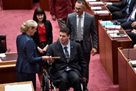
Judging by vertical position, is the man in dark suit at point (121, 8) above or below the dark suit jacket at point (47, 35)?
above

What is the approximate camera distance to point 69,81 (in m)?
5.41

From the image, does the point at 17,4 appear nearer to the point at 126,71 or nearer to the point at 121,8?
the point at 121,8

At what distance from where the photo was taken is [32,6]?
38.4 ft

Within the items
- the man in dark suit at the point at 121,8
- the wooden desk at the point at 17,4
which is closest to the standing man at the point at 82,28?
the man in dark suit at the point at 121,8

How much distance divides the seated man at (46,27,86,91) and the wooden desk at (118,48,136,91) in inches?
24.9

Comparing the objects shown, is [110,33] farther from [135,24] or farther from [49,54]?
[49,54]

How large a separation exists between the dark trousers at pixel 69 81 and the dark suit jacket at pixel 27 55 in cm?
39

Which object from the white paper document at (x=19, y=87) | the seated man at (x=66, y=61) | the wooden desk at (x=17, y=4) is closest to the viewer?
the white paper document at (x=19, y=87)

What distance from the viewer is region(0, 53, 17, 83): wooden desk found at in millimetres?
5898

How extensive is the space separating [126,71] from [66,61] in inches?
35.7

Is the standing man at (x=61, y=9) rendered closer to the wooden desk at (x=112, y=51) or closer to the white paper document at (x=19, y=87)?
the wooden desk at (x=112, y=51)

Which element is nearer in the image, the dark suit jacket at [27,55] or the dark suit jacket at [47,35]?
the dark suit jacket at [27,55]

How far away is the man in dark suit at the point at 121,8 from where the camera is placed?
8.06m

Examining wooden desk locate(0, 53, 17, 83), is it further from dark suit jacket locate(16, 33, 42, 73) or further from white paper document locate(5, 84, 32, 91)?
white paper document locate(5, 84, 32, 91)
